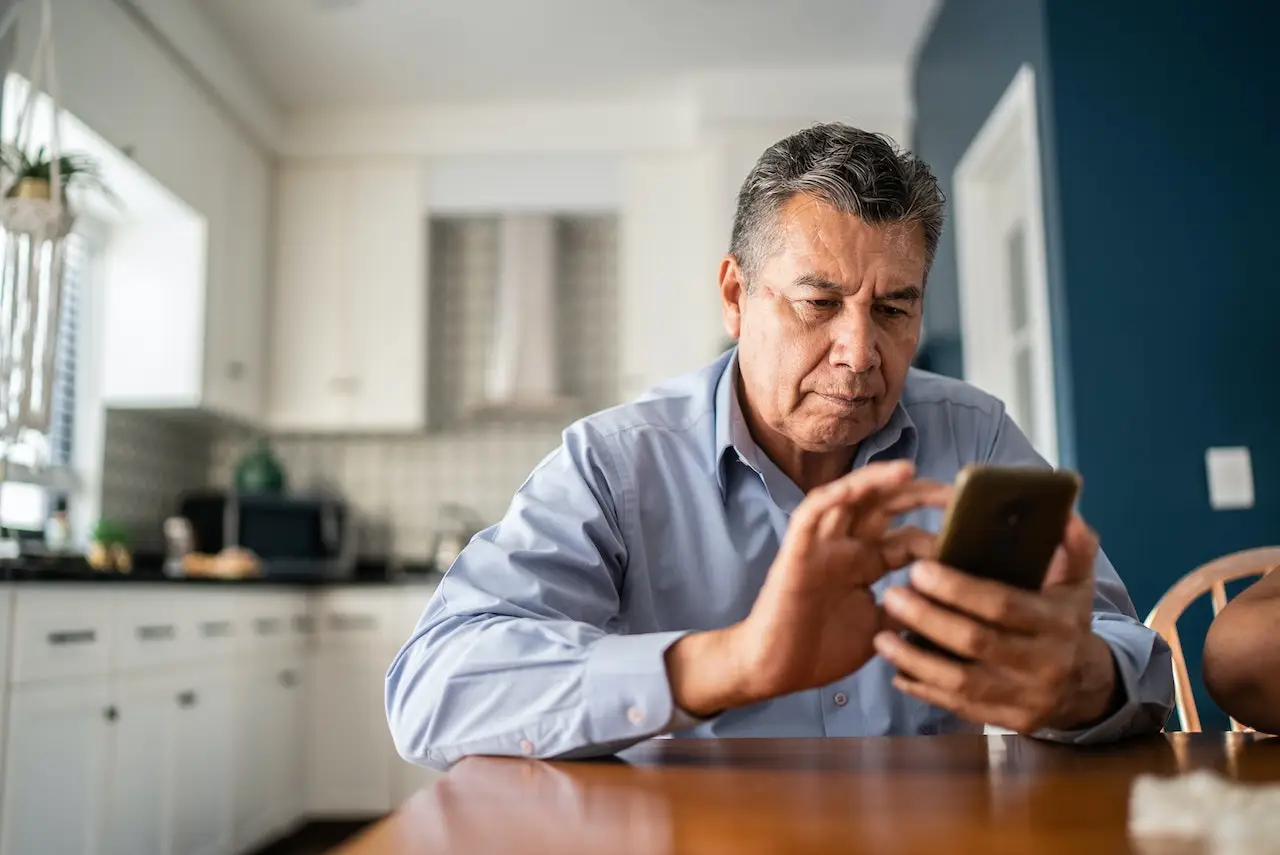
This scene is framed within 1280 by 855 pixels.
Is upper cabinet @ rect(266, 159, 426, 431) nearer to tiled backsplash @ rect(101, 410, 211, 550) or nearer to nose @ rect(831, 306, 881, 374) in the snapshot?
tiled backsplash @ rect(101, 410, 211, 550)

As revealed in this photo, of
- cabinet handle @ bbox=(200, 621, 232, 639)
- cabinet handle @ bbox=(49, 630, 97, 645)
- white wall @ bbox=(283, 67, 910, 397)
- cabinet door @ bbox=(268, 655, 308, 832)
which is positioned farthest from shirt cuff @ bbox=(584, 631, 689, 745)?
white wall @ bbox=(283, 67, 910, 397)

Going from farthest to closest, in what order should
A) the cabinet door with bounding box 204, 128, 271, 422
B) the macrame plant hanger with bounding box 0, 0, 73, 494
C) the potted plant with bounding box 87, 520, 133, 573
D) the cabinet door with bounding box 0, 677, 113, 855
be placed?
the cabinet door with bounding box 204, 128, 271, 422 → the potted plant with bounding box 87, 520, 133, 573 → the macrame plant hanger with bounding box 0, 0, 73, 494 → the cabinet door with bounding box 0, 677, 113, 855

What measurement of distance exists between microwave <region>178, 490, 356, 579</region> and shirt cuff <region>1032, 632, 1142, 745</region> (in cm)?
378

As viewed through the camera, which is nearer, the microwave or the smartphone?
the smartphone

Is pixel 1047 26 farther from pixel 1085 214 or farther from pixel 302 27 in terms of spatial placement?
pixel 302 27

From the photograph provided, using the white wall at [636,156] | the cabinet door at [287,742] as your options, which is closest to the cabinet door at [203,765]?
the cabinet door at [287,742]

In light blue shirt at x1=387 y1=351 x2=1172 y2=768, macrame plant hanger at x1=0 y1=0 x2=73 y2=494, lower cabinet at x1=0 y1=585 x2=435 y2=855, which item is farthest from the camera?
macrame plant hanger at x1=0 y1=0 x2=73 y2=494

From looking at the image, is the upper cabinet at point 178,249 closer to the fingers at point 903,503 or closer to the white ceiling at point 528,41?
the white ceiling at point 528,41

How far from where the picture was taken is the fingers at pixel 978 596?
2.49 ft

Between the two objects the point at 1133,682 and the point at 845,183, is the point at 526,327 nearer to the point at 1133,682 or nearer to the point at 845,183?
the point at 845,183

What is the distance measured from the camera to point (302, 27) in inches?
164

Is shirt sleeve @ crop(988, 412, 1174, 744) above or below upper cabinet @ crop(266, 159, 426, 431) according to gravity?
below

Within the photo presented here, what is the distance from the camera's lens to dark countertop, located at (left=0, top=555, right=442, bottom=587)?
2.23 metres

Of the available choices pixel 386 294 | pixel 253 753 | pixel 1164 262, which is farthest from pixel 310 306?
pixel 1164 262
